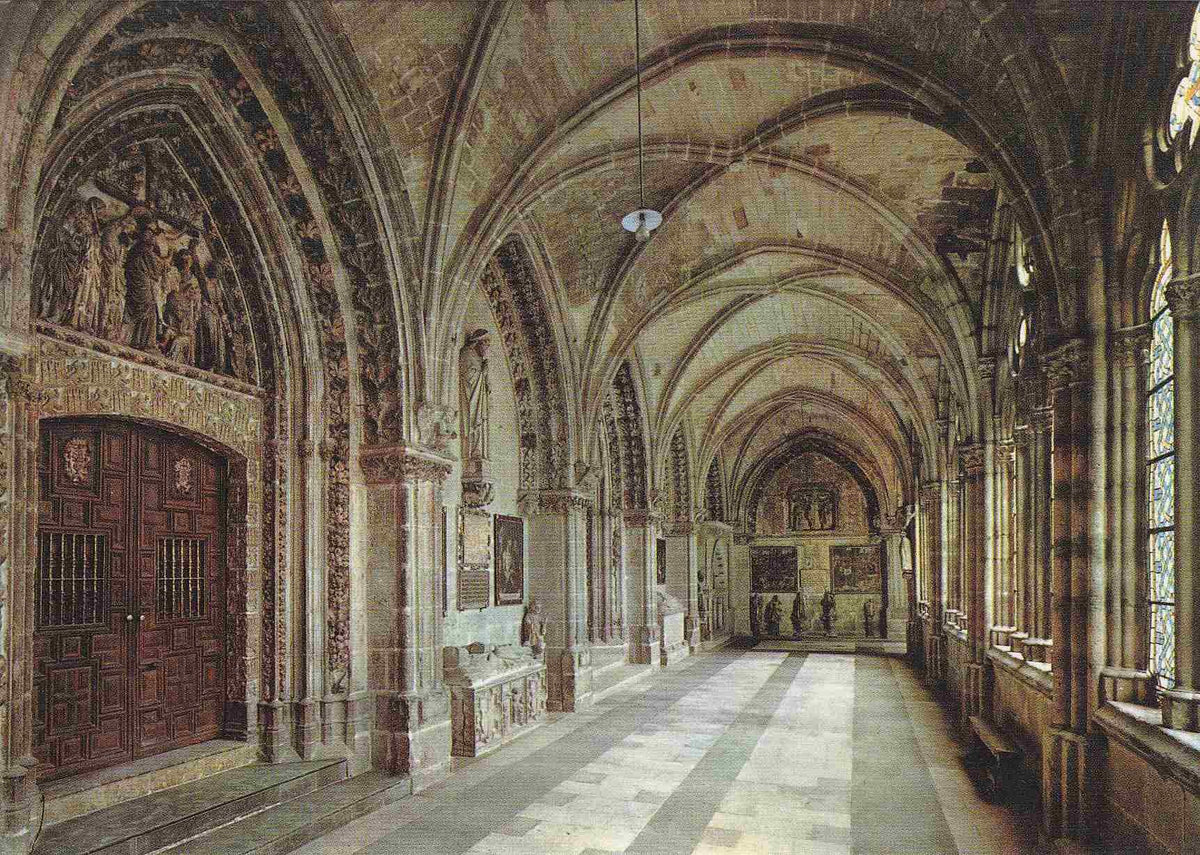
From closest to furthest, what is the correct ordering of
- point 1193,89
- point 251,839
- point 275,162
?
point 1193,89
point 251,839
point 275,162

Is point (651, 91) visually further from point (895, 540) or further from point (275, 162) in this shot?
point (895, 540)

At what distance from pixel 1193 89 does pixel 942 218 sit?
6522 millimetres

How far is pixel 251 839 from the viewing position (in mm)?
6688

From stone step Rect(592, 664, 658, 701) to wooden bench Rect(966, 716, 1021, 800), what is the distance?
20.7 feet

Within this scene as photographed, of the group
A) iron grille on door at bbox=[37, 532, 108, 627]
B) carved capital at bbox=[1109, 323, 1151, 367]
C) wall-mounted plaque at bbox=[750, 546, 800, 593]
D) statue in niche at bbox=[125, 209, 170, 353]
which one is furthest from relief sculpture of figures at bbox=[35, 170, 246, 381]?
wall-mounted plaque at bbox=[750, 546, 800, 593]

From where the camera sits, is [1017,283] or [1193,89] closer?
[1193,89]

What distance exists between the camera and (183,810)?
6855 millimetres

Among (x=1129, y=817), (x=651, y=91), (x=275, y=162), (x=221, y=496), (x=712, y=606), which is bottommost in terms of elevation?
(x=712, y=606)

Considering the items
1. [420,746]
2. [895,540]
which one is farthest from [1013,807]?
[895,540]

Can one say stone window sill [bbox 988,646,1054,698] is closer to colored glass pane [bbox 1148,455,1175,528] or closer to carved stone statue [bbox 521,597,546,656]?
colored glass pane [bbox 1148,455,1175,528]

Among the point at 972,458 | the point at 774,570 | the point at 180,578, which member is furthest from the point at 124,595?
the point at 774,570

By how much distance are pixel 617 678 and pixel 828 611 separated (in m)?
15.0

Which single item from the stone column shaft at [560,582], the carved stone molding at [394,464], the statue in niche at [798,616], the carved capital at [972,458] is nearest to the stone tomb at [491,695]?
the stone column shaft at [560,582]

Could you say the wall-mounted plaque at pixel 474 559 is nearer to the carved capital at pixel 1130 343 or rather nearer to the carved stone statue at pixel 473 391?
the carved stone statue at pixel 473 391
